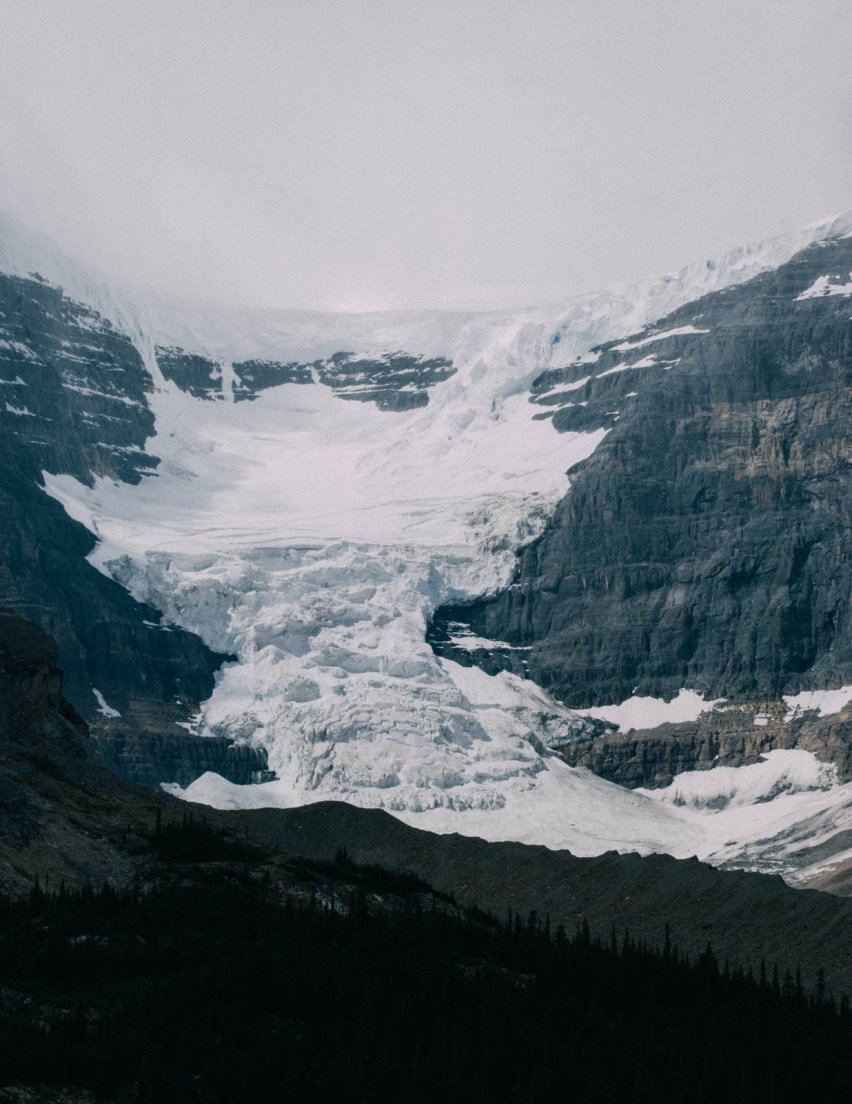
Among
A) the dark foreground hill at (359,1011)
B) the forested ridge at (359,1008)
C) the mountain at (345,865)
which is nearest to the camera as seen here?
the dark foreground hill at (359,1011)

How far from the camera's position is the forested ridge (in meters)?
86.3

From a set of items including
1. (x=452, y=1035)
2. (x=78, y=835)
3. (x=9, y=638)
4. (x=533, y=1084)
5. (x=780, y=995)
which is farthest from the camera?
(x=9, y=638)

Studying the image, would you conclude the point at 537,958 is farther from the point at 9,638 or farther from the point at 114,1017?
the point at 9,638

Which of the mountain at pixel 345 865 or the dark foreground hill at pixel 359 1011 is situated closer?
the dark foreground hill at pixel 359 1011

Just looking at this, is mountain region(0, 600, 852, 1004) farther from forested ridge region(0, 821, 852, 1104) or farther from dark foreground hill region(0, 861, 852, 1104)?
dark foreground hill region(0, 861, 852, 1104)

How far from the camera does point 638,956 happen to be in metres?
122

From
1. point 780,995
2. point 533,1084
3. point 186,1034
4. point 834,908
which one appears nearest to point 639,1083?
point 533,1084

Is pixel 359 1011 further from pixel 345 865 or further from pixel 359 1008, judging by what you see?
pixel 345 865

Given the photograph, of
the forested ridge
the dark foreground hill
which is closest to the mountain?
→ the forested ridge

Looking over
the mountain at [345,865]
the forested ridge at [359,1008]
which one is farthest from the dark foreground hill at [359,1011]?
the mountain at [345,865]

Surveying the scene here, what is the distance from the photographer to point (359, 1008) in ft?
330

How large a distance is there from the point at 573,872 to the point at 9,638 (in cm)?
5924

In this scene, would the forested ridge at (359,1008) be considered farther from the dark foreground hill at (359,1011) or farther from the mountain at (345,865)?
the mountain at (345,865)

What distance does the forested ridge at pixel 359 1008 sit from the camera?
Result: 86312mm
